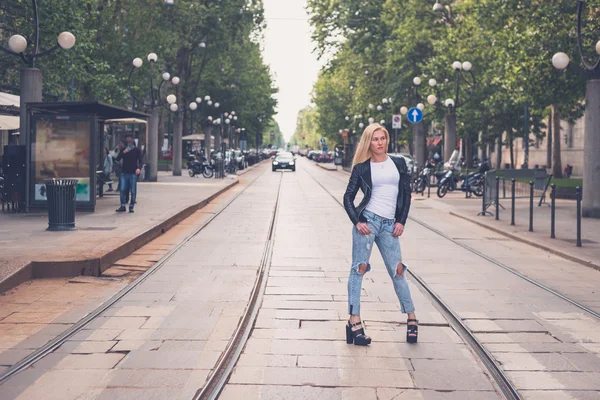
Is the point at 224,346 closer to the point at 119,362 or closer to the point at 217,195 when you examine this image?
the point at 119,362

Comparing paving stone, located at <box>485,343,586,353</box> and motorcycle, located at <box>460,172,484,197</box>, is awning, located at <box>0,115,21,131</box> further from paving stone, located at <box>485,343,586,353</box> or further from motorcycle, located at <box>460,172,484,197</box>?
paving stone, located at <box>485,343,586,353</box>

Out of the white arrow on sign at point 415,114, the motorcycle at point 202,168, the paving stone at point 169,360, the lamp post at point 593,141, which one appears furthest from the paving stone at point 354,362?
the motorcycle at point 202,168

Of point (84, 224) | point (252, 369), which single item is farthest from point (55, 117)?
point (252, 369)

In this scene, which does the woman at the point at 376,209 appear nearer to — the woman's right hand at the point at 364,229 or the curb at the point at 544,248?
the woman's right hand at the point at 364,229

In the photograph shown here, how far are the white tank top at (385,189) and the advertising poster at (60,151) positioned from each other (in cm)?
1207

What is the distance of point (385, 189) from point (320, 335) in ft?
Result: 4.31

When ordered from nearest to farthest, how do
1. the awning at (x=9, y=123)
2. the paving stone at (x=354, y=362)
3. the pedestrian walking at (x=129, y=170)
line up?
1. the paving stone at (x=354, y=362)
2. the pedestrian walking at (x=129, y=170)
3. the awning at (x=9, y=123)

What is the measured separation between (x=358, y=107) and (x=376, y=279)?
4729 cm

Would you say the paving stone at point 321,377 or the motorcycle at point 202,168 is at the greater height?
the motorcycle at point 202,168

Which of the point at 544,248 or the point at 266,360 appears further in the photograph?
the point at 544,248

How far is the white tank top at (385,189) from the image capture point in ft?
20.8

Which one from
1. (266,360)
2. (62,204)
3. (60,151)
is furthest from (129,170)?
(266,360)

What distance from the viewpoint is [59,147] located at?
1725 centimetres

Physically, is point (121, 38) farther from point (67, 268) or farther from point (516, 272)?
point (516, 272)
